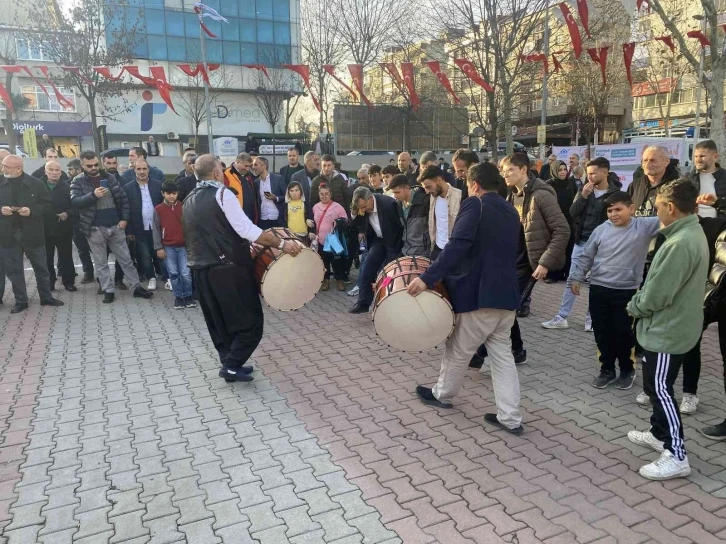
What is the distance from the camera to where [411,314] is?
3887 mm

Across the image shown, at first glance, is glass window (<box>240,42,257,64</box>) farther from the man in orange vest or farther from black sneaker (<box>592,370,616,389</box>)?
black sneaker (<box>592,370,616,389</box>)

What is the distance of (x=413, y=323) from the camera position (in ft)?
12.8

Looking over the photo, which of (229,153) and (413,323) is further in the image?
(229,153)

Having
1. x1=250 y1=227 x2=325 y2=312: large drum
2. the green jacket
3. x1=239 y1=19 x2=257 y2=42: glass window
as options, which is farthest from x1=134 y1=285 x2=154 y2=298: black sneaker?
x1=239 y1=19 x2=257 y2=42: glass window

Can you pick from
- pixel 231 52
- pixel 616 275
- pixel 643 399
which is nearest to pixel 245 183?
pixel 616 275

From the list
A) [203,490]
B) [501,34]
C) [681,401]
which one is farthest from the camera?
[501,34]

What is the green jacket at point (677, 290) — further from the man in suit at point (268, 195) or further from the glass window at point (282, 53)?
the glass window at point (282, 53)

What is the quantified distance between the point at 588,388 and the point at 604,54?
11.0m

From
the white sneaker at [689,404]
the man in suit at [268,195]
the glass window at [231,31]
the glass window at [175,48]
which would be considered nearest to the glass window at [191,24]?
the glass window at [175,48]

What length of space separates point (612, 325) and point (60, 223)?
7.85 m

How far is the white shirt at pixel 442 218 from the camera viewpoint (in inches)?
218

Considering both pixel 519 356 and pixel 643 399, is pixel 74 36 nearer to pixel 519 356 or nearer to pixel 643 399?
pixel 519 356

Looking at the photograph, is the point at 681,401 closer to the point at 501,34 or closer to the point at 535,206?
the point at 535,206

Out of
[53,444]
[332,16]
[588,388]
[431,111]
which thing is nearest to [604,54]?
[588,388]
